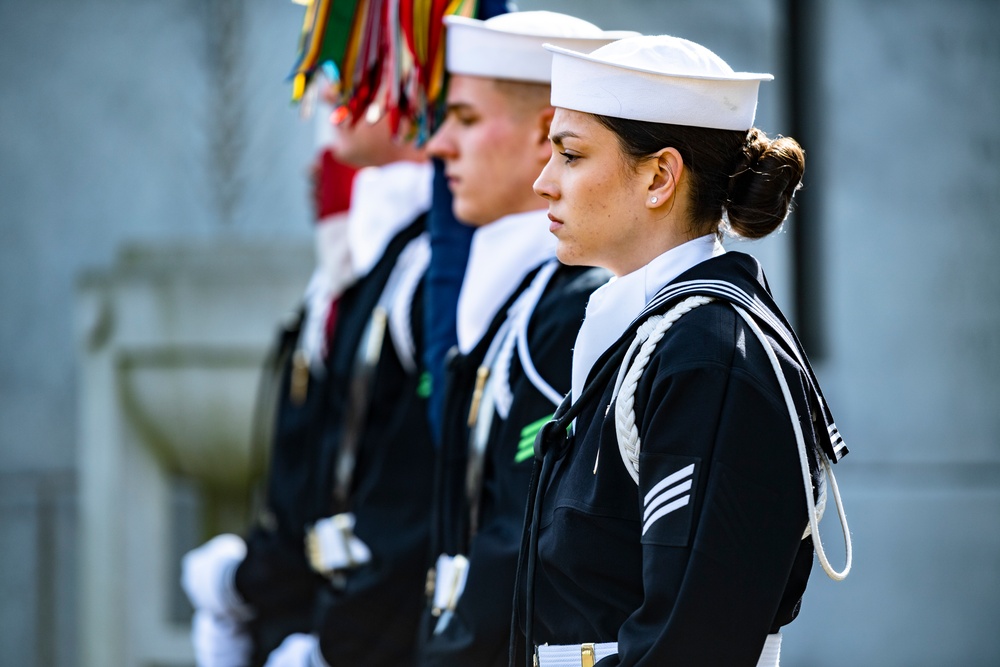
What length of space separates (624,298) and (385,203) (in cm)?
156

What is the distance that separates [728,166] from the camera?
156 centimetres

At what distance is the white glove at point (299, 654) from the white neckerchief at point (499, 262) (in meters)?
0.89

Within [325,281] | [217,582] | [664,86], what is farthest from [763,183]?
[217,582]

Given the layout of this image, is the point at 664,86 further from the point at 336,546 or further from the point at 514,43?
the point at 336,546

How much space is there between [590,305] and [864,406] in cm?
219

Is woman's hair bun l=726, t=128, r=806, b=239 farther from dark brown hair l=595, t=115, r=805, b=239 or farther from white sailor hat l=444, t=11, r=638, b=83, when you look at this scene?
white sailor hat l=444, t=11, r=638, b=83

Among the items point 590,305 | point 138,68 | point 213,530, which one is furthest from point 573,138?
point 138,68

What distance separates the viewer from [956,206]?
3566mm

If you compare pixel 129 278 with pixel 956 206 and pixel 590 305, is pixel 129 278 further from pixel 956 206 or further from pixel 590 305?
pixel 590 305

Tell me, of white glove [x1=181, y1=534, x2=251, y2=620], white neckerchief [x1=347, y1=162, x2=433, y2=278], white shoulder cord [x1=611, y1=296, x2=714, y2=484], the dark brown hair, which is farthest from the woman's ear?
white glove [x1=181, y1=534, x2=251, y2=620]

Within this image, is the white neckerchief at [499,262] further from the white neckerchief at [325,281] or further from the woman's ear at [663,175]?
the white neckerchief at [325,281]

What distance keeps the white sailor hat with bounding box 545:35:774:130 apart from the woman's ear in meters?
0.04

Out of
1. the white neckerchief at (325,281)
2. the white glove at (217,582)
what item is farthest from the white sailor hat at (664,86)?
the white glove at (217,582)

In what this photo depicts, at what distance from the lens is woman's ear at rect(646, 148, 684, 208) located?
154 centimetres
